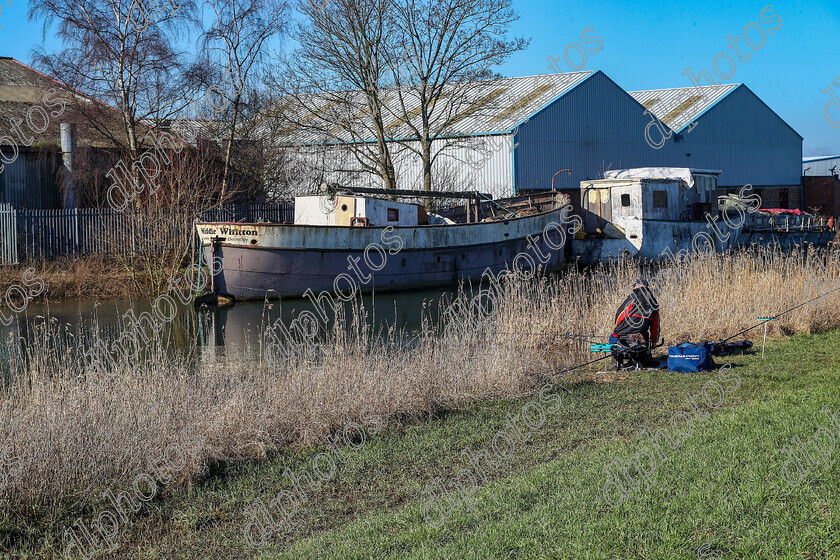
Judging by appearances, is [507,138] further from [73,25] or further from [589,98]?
[73,25]

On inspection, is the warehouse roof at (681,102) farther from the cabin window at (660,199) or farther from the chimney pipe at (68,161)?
the chimney pipe at (68,161)

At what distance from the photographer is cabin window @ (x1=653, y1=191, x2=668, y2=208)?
95.4 feet

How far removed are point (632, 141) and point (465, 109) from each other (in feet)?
30.3

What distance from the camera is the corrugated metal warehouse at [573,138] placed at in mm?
33688

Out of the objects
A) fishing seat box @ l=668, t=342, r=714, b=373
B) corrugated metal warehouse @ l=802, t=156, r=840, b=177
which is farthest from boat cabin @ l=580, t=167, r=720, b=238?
corrugated metal warehouse @ l=802, t=156, r=840, b=177

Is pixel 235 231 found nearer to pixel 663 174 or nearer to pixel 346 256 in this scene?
pixel 346 256

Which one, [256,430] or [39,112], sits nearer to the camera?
[256,430]

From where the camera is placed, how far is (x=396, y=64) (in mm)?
30641

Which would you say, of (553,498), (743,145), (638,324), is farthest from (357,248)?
(743,145)

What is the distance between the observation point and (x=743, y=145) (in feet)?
147

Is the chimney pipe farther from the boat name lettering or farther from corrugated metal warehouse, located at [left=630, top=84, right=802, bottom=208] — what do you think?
corrugated metal warehouse, located at [left=630, top=84, right=802, bottom=208]

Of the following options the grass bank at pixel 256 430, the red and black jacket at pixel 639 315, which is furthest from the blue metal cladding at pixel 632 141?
the grass bank at pixel 256 430

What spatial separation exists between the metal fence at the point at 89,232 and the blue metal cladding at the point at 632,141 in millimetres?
14641

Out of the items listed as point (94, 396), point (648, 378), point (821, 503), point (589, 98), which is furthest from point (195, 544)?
point (589, 98)
